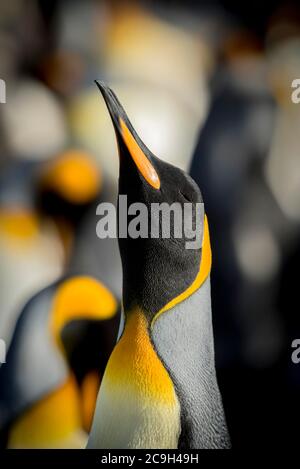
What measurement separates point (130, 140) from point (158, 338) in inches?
18.7

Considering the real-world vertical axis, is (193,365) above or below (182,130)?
below

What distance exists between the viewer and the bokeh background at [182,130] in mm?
1790

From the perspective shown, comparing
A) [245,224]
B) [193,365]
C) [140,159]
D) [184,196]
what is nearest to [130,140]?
[140,159]

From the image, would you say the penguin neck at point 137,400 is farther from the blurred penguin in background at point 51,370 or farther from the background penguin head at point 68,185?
the background penguin head at point 68,185

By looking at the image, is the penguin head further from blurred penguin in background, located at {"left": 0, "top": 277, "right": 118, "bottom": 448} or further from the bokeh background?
blurred penguin in background, located at {"left": 0, "top": 277, "right": 118, "bottom": 448}

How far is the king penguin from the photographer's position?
161 cm

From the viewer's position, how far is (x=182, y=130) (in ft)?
6.01

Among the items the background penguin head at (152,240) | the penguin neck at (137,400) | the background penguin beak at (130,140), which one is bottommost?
Answer: the penguin neck at (137,400)

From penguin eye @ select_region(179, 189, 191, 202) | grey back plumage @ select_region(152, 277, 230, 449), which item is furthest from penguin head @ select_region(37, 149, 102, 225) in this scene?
grey back plumage @ select_region(152, 277, 230, 449)

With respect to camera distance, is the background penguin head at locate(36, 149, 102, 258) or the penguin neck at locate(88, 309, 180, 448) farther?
the background penguin head at locate(36, 149, 102, 258)

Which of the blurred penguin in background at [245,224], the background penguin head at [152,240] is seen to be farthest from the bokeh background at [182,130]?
the background penguin head at [152,240]

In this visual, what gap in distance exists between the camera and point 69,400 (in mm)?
1811

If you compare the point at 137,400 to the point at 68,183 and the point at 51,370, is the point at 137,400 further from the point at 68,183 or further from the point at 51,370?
the point at 68,183
